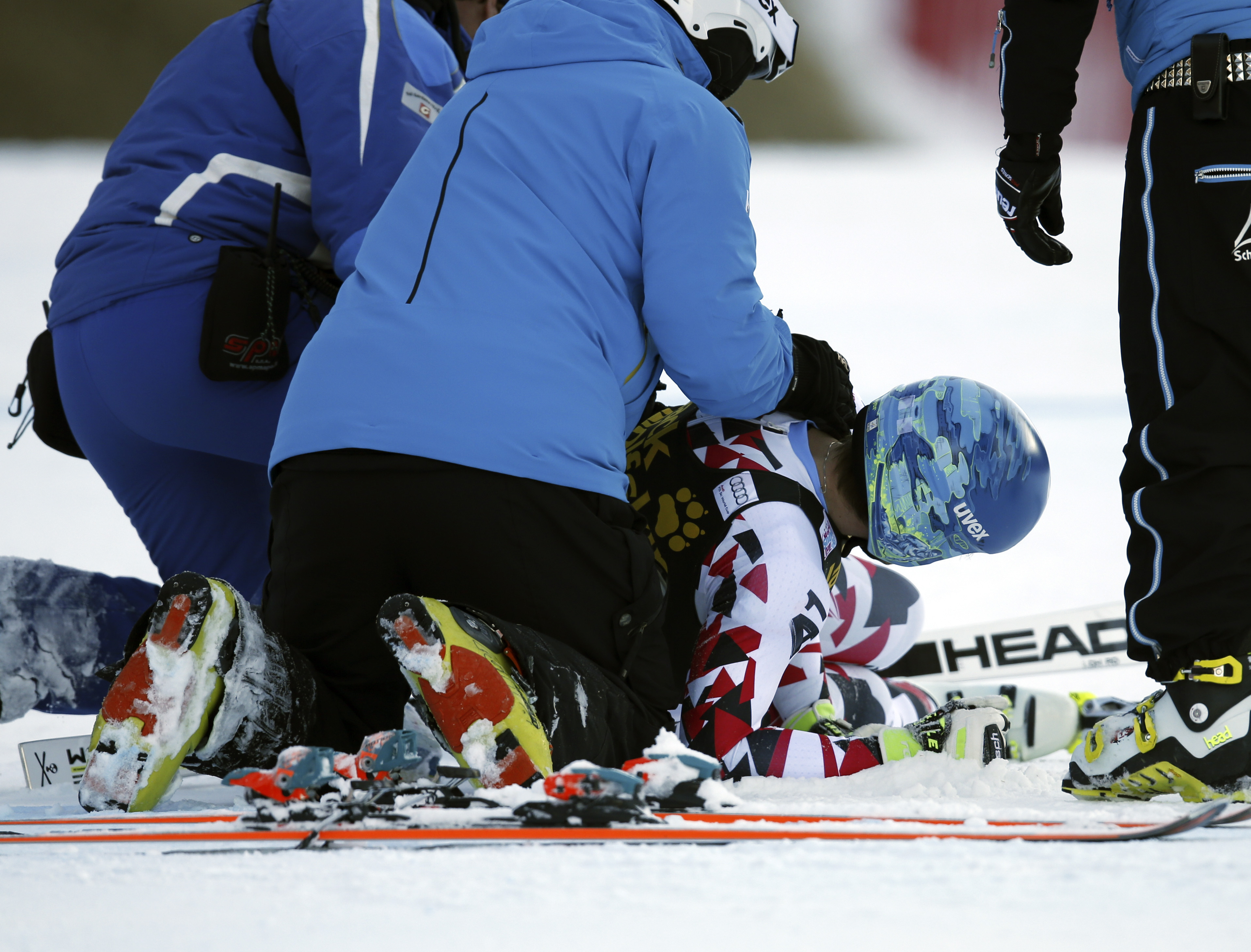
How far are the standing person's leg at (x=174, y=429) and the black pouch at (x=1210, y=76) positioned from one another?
4.15 feet

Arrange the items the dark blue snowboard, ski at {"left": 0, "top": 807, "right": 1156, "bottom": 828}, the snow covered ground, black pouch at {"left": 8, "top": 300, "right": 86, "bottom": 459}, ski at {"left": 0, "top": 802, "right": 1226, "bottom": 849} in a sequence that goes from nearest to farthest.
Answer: the snow covered ground
ski at {"left": 0, "top": 802, "right": 1226, "bottom": 849}
ski at {"left": 0, "top": 807, "right": 1156, "bottom": 828}
the dark blue snowboard
black pouch at {"left": 8, "top": 300, "right": 86, "bottom": 459}

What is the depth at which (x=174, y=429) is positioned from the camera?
1.73 meters

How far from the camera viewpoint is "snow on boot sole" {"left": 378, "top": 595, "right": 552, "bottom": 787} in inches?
42.3

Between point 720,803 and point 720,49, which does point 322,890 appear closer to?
point 720,803

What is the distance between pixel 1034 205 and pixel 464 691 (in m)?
1.13

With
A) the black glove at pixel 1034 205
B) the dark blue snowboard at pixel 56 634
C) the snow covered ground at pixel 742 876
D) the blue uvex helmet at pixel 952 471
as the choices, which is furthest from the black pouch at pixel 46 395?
the black glove at pixel 1034 205

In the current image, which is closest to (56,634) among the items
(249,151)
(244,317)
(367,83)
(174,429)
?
(174,429)

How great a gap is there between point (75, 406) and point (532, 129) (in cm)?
89

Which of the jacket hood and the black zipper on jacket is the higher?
the jacket hood

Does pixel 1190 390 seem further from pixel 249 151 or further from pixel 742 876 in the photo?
pixel 249 151

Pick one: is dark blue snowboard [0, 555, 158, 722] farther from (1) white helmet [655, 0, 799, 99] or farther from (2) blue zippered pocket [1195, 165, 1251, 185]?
(2) blue zippered pocket [1195, 165, 1251, 185]

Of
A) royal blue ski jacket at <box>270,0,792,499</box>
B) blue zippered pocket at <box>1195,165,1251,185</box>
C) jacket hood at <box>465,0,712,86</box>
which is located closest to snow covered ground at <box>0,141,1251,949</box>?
royal blue ski jacket at <box>270,0,792,499</box>

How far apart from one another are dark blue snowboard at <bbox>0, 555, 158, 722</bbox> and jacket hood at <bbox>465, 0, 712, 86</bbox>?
1010 millimetres

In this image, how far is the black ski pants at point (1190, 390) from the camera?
53.8 inches
